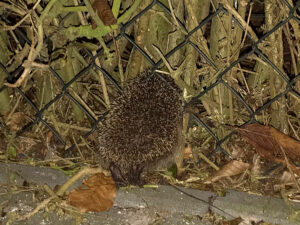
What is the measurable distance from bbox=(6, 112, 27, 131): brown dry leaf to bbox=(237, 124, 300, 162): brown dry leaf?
5.18ft

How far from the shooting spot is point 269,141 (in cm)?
329

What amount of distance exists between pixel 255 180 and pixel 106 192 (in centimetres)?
99

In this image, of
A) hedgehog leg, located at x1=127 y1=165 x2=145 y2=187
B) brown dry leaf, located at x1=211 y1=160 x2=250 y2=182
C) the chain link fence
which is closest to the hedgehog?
hedgehog leg, located at x1=127 y1=165 x2=145 y2=187

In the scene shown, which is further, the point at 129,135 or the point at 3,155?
the point at 3,155

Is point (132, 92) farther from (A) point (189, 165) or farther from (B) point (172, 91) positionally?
(A) point (189, 165)

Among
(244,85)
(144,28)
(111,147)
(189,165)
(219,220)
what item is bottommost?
(219,220)

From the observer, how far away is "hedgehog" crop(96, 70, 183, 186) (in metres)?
3.13

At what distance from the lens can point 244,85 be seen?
356 cm

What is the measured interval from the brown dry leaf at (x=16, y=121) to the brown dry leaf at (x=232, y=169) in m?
1.45

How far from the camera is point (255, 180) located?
11.2ft

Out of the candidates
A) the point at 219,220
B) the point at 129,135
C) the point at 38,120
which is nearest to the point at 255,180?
the point at 219,220

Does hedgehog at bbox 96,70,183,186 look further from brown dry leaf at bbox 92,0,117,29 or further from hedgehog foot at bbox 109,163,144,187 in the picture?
brown dry leaf at bbox 92,0,117,29

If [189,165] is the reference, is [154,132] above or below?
above

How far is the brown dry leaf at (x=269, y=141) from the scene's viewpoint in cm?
330
